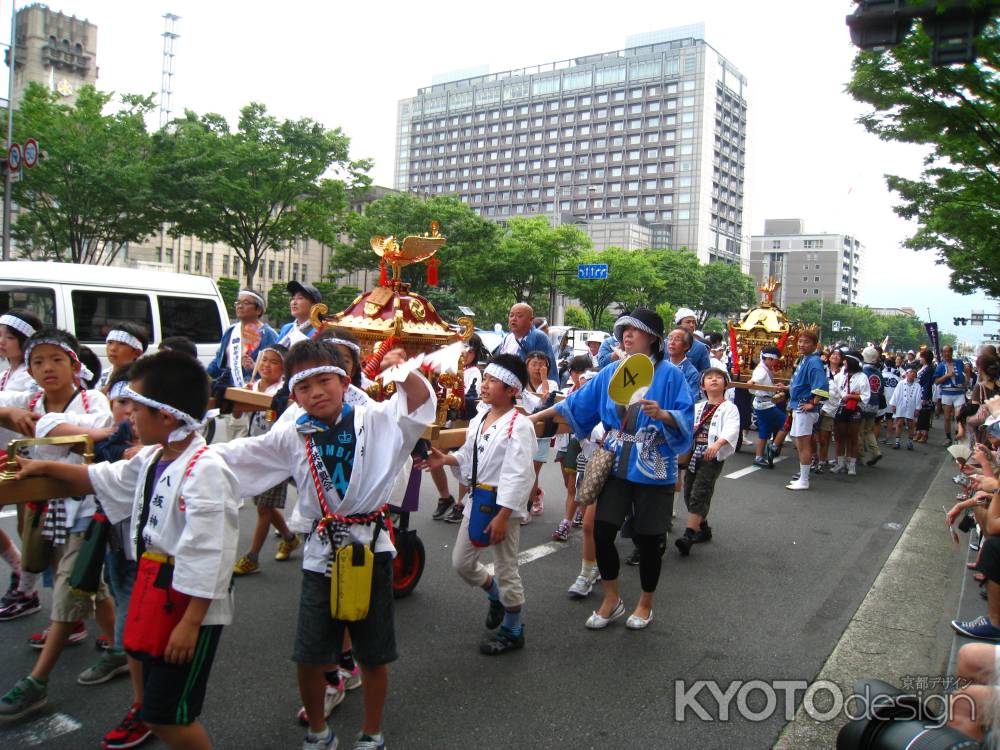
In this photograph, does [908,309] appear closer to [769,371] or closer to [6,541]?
[769,371]

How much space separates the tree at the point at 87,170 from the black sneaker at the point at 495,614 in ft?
65.0

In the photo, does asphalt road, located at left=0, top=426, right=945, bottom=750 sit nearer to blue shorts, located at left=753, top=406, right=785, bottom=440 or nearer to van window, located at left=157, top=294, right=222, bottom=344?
blue shorts, located at left=753, top=406, right=785, bottom=440

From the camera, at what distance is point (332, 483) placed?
2.84 m

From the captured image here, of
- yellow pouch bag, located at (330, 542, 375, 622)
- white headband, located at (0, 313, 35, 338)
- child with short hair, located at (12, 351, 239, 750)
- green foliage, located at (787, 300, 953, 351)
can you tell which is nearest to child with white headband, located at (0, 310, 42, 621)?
white headband, located at (0, 313, 35, 338)

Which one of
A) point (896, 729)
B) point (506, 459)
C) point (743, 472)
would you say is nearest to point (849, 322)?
point (743, 472)

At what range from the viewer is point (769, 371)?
11.1 metres

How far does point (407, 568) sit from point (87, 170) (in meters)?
19.7

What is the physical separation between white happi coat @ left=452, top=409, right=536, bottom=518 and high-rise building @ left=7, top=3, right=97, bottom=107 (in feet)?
243

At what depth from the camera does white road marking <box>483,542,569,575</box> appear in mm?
5738

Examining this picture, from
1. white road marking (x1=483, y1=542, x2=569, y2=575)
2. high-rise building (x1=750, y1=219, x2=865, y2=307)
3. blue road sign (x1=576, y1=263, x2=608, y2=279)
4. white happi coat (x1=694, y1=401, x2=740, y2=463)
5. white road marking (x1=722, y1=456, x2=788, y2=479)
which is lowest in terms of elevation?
white road marking (x1=722, y1=456, x2=788, y2=479)

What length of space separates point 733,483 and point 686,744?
666 cm

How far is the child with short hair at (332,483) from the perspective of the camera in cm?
281

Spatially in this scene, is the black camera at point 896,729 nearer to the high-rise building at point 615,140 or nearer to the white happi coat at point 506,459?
the white happi coat at point 506,459

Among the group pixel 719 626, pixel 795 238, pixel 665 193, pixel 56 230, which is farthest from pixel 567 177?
pixel 719 626
